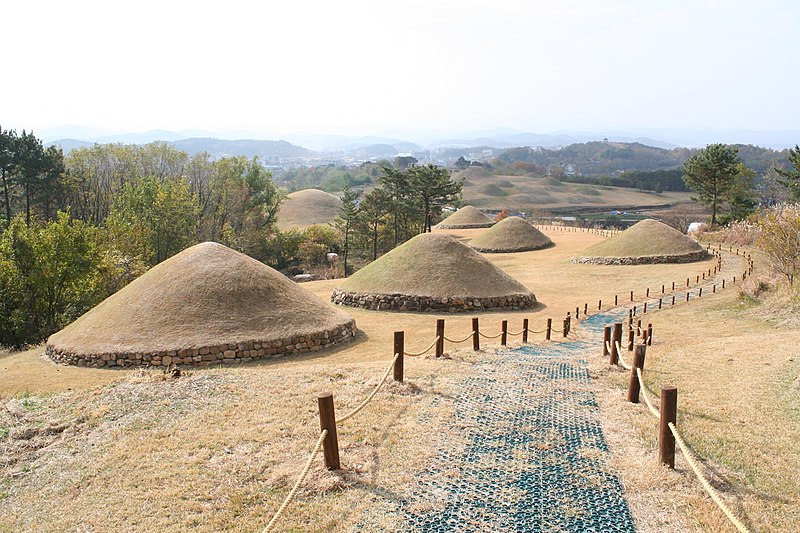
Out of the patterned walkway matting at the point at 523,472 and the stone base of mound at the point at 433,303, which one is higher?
the patterned walkway matting at the point at 523,472

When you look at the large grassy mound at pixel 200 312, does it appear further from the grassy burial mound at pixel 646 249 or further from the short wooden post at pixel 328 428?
the grassy burial mound at pixel 646 249

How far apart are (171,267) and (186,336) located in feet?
12.8

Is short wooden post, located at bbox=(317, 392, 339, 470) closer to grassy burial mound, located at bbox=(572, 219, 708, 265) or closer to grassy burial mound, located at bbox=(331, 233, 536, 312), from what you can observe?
grassy burial mound, located at bbox=(331, 233, 536, 312)

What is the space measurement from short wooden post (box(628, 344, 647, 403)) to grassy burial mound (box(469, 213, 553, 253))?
44.1 metres

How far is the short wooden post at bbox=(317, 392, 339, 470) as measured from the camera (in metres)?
6.25

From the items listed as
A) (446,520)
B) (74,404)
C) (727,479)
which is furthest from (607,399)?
(74,404)

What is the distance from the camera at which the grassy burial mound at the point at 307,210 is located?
85.9 meters

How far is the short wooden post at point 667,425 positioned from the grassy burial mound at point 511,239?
1841 inches

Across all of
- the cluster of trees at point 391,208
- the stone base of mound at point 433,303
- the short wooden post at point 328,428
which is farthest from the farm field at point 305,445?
the cluster of trees at point 391,208

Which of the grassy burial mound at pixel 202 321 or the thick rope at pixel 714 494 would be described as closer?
the thick rope at pixel 714 494

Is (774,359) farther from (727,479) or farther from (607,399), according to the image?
(727,479)

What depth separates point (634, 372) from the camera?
8852mm

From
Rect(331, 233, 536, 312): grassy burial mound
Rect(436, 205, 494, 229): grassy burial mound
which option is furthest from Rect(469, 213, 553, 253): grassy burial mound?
Rect(331, 233, 536, 312): grassy burial mound

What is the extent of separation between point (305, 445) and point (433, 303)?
18.4 metres
